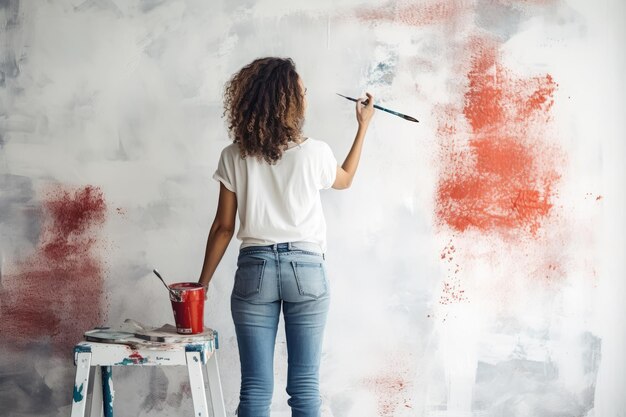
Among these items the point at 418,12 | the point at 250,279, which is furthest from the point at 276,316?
the point at 418,12

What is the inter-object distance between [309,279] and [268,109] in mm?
501

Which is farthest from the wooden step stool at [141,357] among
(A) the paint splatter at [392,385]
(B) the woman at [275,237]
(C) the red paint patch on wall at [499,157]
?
(C) the red paint patch on wall at [499,157]

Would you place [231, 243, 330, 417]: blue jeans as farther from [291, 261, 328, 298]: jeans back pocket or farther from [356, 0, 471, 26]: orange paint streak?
[356, 0, 471, 26]: orange paint streak

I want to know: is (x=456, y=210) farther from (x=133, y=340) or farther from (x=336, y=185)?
(x=133, y=340)

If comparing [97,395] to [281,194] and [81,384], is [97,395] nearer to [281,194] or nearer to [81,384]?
[81,384]

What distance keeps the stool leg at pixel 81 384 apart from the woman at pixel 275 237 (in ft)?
1.53

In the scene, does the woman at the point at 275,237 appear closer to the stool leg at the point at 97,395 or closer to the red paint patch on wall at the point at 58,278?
the stool leg at the point at 97,395

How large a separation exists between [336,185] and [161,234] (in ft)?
2.54

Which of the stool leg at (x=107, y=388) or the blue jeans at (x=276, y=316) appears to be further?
the stool leg at (x=107, y=388)

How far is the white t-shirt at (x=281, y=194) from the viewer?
208 cm

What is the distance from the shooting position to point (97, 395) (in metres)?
2.46

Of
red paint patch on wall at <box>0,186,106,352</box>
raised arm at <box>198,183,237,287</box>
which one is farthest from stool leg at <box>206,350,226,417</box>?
red paint patch on wall at <box>0,186,106,352</box>

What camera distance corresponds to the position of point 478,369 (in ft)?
9.21

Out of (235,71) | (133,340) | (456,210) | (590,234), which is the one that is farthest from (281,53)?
(590,234)
